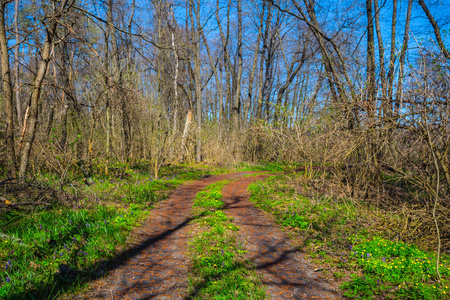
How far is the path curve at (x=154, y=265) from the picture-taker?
314cm

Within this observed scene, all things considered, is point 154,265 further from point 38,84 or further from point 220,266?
point 38,84

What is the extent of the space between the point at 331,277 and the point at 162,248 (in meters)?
2.68

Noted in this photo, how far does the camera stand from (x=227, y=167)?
15031mm

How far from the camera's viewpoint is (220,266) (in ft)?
12.3

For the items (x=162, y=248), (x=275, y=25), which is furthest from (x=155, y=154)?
(x=275, y=25)

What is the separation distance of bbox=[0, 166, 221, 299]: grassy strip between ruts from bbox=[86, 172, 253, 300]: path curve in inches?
9.0

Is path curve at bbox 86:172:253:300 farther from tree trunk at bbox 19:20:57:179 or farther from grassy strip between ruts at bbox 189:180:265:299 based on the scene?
tree trunk at bbox 19:20:57:179

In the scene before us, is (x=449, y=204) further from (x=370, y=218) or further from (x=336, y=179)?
(x=336, y=179)

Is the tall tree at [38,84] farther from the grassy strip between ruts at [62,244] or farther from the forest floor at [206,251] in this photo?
the grassy strip between ruts at [62,244]

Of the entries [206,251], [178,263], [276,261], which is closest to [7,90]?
[178,263]

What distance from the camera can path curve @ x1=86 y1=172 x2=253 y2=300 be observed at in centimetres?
314

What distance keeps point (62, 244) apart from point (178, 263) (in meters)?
1.78

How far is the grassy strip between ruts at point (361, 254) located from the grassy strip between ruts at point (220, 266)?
47.4 inches

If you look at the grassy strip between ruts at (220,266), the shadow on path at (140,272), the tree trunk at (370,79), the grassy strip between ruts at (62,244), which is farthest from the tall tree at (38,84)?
the tree trunk at (370,79)
